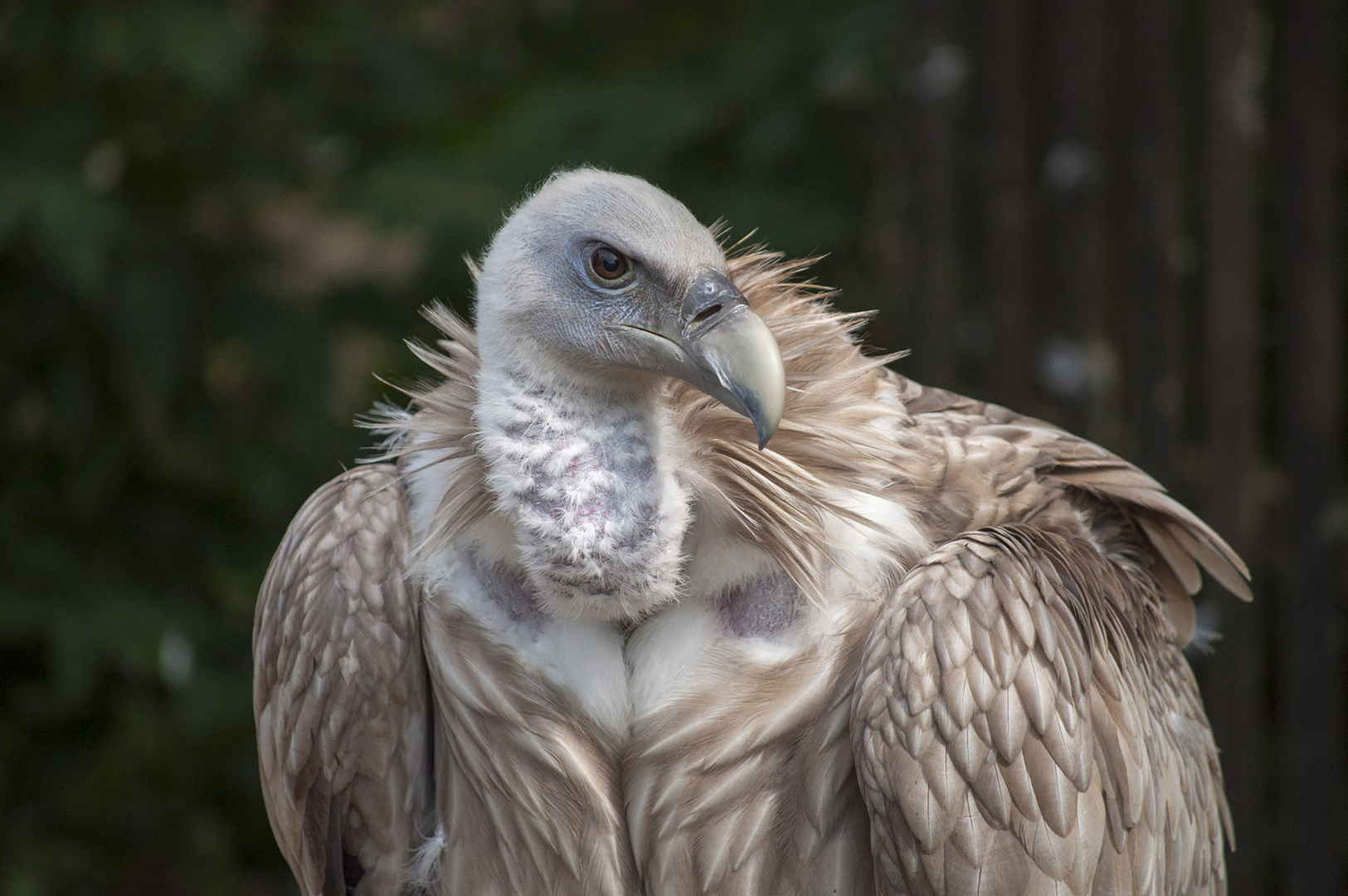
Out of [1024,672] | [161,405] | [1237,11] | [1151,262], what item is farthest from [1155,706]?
[161,405]

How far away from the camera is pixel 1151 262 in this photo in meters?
3.62

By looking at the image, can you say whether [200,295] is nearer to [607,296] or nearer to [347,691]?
[347,691]

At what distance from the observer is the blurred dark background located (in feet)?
11.5

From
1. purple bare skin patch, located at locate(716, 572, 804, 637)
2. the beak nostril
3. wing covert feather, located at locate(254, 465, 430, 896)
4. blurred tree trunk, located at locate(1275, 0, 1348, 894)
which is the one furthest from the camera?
blurred tree trunk, located at locate(1275, 0, 1348, 894)

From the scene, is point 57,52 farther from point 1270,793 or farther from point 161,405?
point 1270,793

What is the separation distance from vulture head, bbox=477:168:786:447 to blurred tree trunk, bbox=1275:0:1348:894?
2.13 meters

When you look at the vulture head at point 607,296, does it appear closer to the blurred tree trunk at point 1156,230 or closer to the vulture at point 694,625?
the vulture at point 694,625

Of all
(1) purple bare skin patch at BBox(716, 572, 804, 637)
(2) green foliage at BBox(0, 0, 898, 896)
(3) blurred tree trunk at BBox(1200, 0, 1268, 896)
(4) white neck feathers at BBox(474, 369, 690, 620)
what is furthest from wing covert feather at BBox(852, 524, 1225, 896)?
(2) green foliage at BBox(0, 0, 898, 896)

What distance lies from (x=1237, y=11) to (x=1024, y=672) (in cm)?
230

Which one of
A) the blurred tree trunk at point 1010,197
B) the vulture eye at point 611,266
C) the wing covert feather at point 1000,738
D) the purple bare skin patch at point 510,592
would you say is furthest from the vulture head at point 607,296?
the blurred tree trunk at point 1010,197

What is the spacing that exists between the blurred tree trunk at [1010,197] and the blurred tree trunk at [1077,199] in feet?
0.33

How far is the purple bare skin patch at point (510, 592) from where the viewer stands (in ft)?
6.59

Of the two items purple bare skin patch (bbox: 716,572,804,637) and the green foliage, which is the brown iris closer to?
purple bare skin patch (bbox: 716,572,804,637)

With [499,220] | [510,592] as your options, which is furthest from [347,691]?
[499,220]
